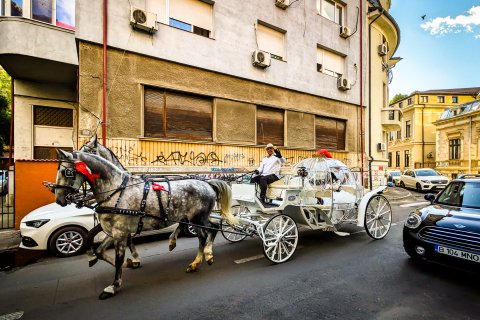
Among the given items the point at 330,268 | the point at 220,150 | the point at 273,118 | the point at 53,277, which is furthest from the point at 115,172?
the point at 273,118

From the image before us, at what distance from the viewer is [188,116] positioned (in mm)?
9828

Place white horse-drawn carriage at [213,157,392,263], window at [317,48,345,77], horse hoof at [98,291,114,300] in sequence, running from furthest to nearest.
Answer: window at [317,48,345,77] → white horse-drawn carriage at [213,157,392,263] → horse hoof at [98,291,114,300]

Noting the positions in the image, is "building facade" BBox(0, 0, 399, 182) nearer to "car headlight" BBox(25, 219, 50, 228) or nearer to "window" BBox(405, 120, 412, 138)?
"car headlight" BBox(25, 219, 50, 228)

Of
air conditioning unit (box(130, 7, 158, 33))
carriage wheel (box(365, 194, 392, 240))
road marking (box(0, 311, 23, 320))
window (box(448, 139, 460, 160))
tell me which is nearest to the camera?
road marking (box(0, 311, 23, 320))

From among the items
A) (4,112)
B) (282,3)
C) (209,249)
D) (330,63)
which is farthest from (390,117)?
(4,112)

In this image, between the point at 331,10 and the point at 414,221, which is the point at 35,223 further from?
the point at 331,10

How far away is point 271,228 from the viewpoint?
5234 mm

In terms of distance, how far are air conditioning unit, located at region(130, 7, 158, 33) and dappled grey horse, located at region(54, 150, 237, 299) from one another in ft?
20.7

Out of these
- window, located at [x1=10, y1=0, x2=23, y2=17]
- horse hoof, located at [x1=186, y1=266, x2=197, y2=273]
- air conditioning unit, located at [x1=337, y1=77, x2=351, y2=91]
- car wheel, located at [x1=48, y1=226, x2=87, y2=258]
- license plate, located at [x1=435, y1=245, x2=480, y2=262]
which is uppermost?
window, located at [x1=10, y1=0, x2=23, y2=17]

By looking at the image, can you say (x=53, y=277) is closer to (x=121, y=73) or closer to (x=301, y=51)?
(x=121, y=73)

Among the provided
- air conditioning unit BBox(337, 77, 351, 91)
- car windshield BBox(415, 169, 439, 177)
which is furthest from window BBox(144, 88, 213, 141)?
car windshield BBox(415, 169, 439, 177)

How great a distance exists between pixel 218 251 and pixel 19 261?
4.13 metres

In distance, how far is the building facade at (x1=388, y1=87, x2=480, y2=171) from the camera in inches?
1593

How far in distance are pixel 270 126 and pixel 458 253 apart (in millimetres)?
8727
